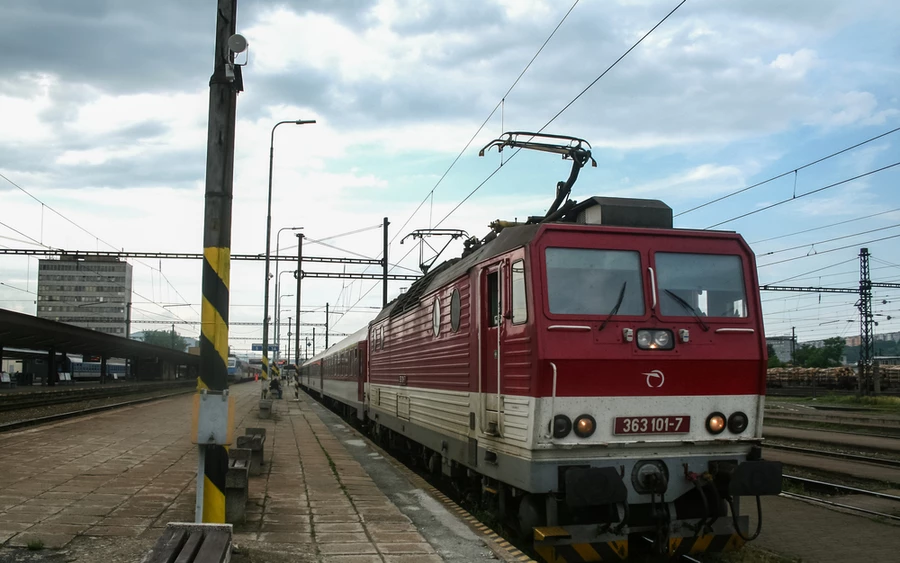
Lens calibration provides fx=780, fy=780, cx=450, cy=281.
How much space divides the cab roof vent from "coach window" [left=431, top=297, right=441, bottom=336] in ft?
9.79

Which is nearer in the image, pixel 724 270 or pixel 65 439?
pixel 724 270

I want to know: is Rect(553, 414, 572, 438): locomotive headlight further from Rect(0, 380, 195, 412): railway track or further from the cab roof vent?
Rect(0, 380, 195, 412): railway track

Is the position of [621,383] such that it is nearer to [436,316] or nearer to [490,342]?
[490,342]

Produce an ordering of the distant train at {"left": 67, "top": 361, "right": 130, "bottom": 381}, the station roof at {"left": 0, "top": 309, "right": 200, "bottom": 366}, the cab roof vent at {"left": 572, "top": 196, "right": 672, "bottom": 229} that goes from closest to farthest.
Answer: the cab roof vent at {"left": 572, "top": 196, "right": 672, "bottom": 229} → the station roof at {"left": 0, "top": 309, "right": 200, "bottom": 366} → the distant train at {"left": 67, "top": 361, "right": 130, "bottom": 381}

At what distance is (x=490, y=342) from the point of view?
7.78 metres

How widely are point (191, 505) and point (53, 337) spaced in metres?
27.3

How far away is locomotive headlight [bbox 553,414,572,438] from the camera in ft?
21.4

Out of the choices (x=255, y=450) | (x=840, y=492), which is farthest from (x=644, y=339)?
(x=255, y=450)

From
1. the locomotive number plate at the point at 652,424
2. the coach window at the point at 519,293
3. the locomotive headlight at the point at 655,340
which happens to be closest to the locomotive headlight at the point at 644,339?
the locomotive headlight at the point at 655,340

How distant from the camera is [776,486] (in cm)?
673

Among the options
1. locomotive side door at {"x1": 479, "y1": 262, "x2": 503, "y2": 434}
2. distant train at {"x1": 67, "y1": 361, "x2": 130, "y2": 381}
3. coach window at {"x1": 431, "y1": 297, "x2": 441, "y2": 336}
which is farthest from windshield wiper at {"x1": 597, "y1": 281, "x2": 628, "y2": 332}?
distant train at {"x1": 67, "y1": 361, "x2": 130, "y2": 381}

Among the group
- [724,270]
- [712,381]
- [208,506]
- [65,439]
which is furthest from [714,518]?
[65,439]

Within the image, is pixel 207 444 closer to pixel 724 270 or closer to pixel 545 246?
pixel 545 246

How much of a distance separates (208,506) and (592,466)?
3152 millimetres
